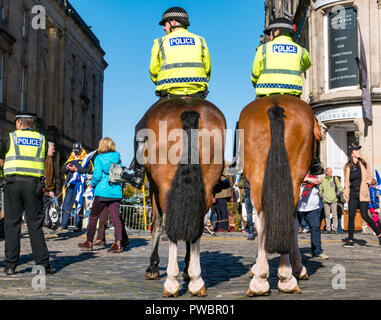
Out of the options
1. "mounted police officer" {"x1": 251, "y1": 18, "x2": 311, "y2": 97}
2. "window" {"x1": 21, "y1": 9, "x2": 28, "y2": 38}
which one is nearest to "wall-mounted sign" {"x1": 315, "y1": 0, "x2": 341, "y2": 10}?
"mounted police officer" {"x1": 251, "y1": 18, "x2": 311, "y2": 97}

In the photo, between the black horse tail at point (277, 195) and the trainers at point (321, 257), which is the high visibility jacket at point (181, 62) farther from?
the trainers at point (321, 257)

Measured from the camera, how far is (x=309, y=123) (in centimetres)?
579

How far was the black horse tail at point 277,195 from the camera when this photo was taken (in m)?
5.27

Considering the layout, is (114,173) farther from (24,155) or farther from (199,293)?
(199,293)

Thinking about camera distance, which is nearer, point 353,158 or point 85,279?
point 85,279

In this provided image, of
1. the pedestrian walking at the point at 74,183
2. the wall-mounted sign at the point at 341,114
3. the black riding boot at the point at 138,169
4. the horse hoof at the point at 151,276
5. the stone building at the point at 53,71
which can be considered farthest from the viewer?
the stone building at the point at 53,71

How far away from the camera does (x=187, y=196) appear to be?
5.29 m

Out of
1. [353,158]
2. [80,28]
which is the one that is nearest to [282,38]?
[353,158]

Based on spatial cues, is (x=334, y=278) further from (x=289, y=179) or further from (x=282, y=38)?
(x=282, y=38)

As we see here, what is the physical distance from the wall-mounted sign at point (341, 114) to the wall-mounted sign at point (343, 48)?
106 centimetres

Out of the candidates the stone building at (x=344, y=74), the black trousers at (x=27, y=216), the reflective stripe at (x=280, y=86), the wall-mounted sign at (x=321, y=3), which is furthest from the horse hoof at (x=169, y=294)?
the wall-mounted sign at (x=321, y=3)

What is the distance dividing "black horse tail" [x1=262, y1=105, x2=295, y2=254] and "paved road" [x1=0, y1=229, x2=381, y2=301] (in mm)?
510

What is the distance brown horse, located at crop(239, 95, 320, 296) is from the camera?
5289mm
